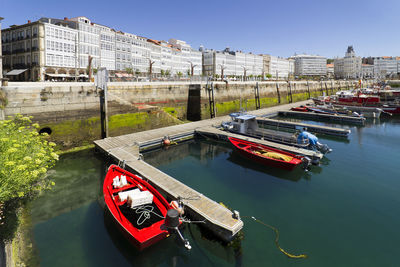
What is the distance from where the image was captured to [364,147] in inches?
931

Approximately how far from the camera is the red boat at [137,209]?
8.69 metres

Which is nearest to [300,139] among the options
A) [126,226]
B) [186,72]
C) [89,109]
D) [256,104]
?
[126,226]

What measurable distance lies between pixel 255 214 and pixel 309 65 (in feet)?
697

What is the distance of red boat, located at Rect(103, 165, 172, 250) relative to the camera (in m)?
8.69

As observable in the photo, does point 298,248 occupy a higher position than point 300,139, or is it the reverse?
point 300,139

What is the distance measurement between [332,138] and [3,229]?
2925 centimetres

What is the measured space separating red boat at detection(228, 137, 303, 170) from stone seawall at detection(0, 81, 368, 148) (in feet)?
35.7

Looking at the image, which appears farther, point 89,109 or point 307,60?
point 307,60

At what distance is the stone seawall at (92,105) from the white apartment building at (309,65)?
598 ft

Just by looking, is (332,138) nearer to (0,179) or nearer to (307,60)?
(0,179)

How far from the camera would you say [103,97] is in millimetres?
22109

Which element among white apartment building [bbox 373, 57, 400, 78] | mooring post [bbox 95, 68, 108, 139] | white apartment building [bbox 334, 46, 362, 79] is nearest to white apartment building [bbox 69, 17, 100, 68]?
mooring post [bbox 95, 68, 108, 139]

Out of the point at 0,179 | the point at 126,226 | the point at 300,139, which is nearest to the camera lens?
the point at 0,179

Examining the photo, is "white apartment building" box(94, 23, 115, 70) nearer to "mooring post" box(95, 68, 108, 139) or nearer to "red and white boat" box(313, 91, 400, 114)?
"mooring post" box(95, 68, 108, 139)
